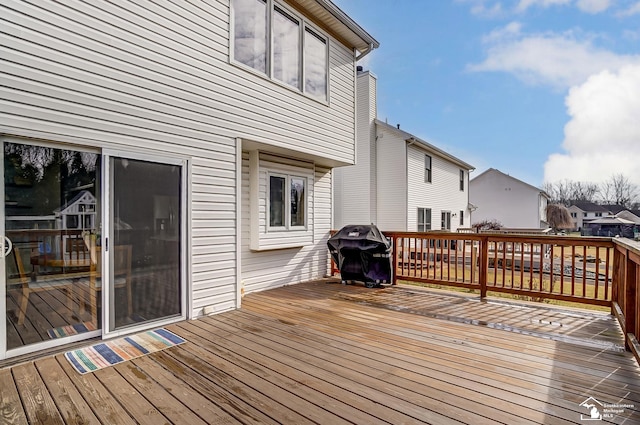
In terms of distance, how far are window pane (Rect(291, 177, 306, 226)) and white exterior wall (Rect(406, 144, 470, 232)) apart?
24.2 feet

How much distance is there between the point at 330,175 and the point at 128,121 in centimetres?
449

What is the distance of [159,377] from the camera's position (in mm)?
2518

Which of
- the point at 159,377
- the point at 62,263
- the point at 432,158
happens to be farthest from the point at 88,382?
the point at 432,158

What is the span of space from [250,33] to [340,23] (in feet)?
6.60

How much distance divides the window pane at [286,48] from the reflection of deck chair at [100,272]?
3.46 meters

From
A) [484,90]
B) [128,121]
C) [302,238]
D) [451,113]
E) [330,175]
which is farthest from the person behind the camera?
[451,113]

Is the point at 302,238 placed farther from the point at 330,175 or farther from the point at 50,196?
the point at 50,196

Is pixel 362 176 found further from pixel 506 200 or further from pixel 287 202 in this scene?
pixel 506 200

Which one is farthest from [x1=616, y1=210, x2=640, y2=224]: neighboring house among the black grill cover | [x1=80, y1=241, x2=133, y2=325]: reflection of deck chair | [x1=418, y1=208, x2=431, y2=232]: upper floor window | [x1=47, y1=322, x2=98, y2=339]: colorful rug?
[x1=47, y1=322, x2=98, y2=339]: colorful rug

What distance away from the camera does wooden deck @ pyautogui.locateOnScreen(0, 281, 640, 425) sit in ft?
6.70

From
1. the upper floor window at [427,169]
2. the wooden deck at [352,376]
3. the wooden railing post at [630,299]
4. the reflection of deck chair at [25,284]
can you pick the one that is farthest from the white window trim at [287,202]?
the upper floor window at [427,169]

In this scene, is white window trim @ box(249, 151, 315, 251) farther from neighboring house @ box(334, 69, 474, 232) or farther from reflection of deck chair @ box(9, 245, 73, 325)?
neighboring house @ box(334, 69, 474, 232)

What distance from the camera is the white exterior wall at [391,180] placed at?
12.7 meters

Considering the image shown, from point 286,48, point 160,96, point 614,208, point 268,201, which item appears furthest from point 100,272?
point 614,208
